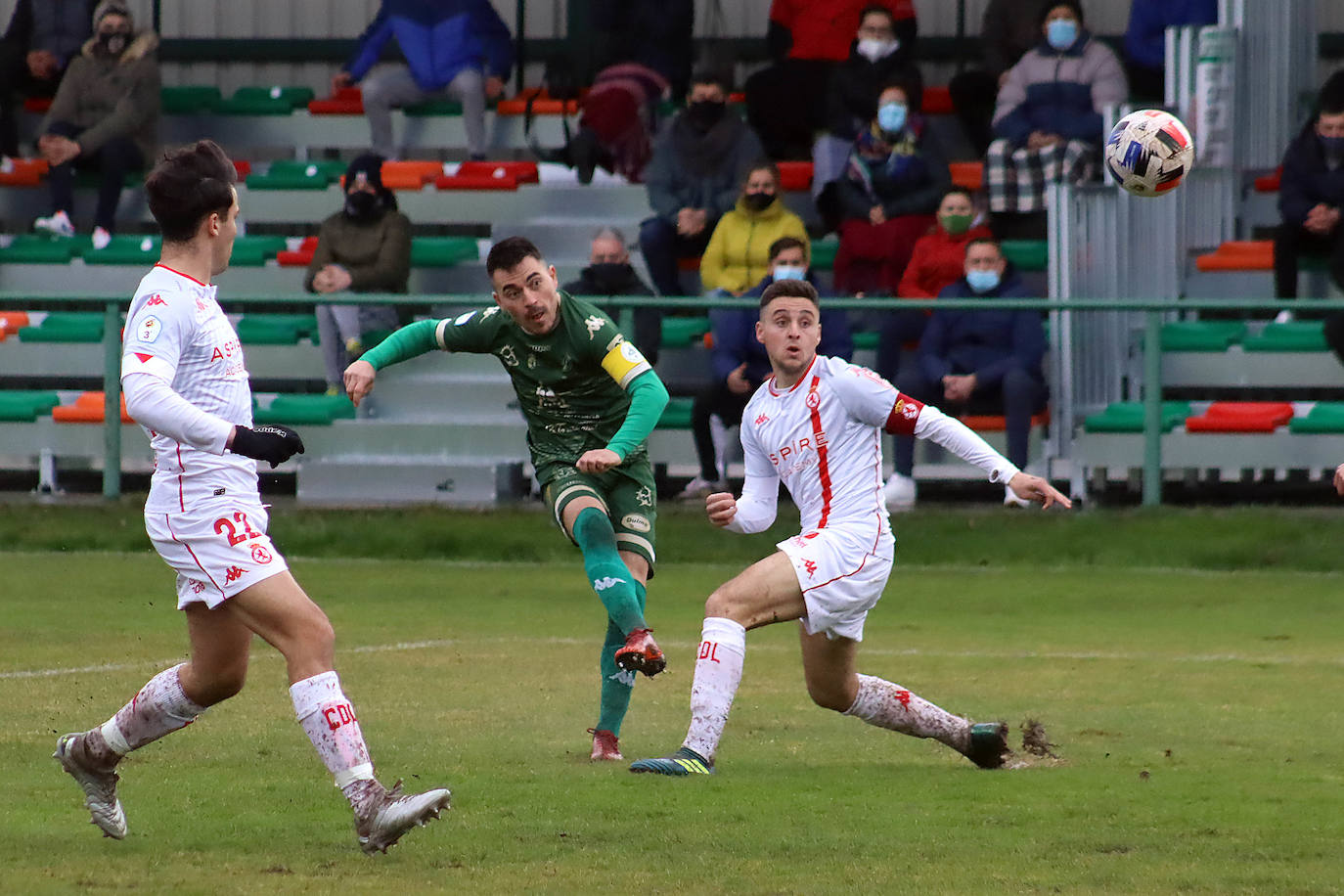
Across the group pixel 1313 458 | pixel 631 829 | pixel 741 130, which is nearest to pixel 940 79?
pixel 741 130

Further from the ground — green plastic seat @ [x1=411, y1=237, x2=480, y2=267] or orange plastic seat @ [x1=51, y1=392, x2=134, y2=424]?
green plastic seat @ [x1=411, y1=237, x2=480, y2=267]

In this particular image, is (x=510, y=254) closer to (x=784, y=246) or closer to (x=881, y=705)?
(x=881, y=705)

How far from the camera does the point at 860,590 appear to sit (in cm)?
676

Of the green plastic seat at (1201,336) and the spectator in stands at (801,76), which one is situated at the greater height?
the spectator in stands at (801,76)

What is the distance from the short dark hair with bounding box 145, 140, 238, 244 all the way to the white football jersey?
0.12 meters

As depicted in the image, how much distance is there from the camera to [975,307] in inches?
533

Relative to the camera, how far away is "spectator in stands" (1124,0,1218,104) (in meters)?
16.3

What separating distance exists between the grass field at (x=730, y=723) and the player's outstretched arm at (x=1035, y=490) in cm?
88

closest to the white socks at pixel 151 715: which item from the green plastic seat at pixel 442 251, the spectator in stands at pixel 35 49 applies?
the green plastic seat at pixel 442 251

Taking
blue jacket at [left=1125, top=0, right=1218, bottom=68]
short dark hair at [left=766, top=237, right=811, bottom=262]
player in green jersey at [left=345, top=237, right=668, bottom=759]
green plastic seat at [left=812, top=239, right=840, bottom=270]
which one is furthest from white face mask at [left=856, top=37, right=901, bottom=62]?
player in green jersey at [left=345, top=237, right=668, bottom=759]

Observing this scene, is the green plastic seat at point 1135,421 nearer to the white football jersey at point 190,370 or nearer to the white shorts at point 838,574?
the white shorts at point 838,574

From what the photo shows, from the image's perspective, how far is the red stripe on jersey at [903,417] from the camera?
6.84 meters

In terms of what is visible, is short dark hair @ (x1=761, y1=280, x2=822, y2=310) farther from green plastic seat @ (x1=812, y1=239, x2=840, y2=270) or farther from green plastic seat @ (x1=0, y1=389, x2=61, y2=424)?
green plastic seat @ (x1=0, y1=389, x2=61, y2=424)

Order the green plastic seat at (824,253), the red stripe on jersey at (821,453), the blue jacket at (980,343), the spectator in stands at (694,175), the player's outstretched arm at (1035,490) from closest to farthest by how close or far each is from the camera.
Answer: the player's outstretched arm at (1035,490) < the red stripe on jersey at (821,453) < the blue jacket at (980,343) < the green plastic seat at (824,253) < the spectator in stands at (694,175)
